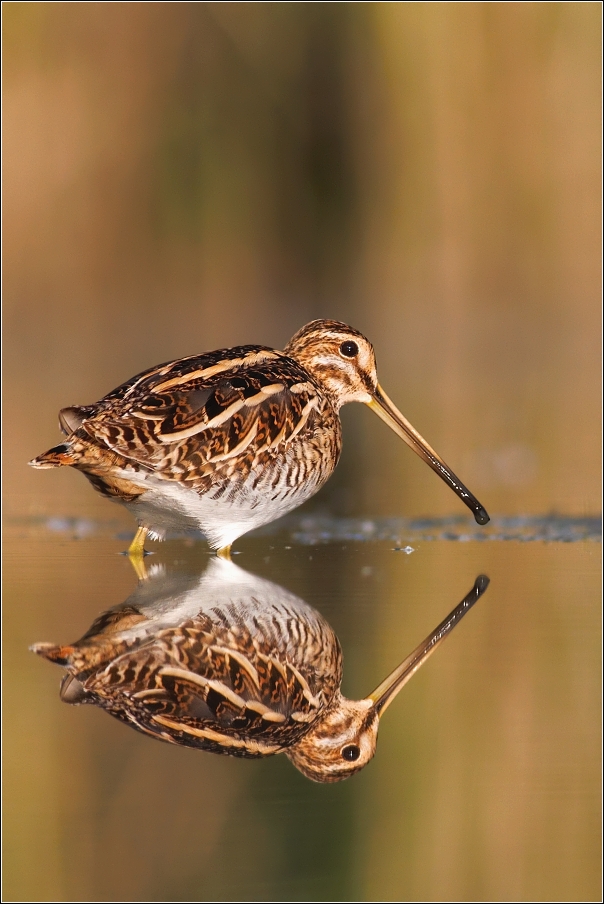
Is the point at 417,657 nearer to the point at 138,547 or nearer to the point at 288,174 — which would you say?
the point at 138,547

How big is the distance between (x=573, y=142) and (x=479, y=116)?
1159mm

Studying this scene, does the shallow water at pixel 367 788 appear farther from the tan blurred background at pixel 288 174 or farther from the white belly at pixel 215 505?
the tan blurred background at pixel 288 174

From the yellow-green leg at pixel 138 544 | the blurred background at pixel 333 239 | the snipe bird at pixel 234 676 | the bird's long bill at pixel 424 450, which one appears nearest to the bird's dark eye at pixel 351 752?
the snipe bird at pixel 234 676

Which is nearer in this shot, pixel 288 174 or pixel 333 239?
pixel 288 174

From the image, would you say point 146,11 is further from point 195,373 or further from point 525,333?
point 195,373

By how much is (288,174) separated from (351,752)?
13738 millimetres

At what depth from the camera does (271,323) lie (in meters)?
17.1

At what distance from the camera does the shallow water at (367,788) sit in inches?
122

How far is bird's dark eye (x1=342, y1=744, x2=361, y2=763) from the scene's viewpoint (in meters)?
3.73

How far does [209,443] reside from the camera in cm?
588

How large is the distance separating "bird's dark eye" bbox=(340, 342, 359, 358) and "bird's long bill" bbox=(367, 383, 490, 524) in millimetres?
224

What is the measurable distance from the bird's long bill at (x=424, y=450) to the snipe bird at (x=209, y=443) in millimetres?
28

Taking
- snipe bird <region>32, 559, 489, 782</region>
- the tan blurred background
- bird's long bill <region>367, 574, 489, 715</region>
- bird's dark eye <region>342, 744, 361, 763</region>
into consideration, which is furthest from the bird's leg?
the tan blurred background

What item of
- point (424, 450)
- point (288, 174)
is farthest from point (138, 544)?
point (288, 174)
